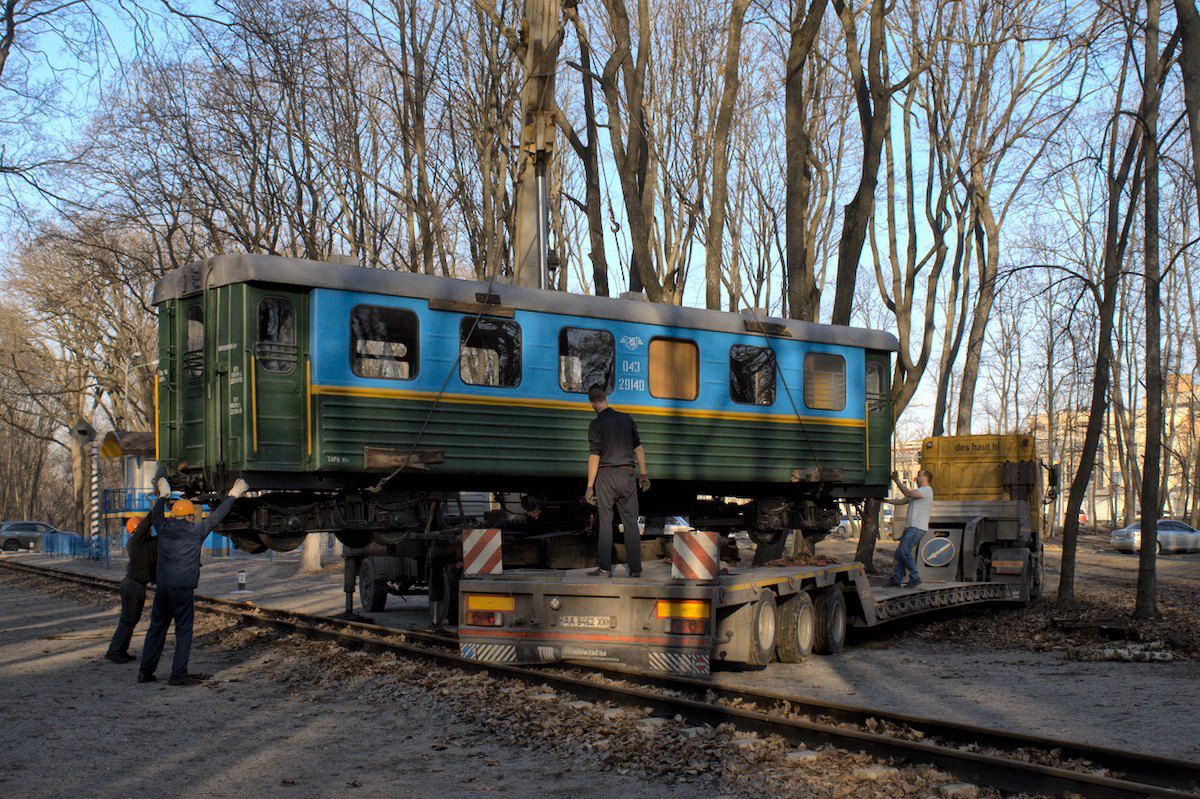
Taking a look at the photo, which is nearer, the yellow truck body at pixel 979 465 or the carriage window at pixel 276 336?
the carriage window at pixel 276 336

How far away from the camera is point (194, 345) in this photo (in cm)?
1312

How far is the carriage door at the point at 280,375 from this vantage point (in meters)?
12.1

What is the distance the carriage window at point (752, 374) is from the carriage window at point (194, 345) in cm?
604

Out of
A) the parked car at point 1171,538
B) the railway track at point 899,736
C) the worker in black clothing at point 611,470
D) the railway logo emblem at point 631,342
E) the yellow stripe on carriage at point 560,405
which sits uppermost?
the railway logo emblem at point 631,342

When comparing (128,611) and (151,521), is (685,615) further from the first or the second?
(128,611)

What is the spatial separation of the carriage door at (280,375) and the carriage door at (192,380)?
99 cm

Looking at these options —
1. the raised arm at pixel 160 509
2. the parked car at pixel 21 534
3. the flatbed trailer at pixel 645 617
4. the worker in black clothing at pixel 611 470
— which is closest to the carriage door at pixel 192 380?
the raised arm at pixel 160 509

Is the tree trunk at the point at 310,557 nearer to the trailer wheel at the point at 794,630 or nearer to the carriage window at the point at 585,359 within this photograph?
the carriage window at the point at 585,359

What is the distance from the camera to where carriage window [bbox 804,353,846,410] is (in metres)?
16.0

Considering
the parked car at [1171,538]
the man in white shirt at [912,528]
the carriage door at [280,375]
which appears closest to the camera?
the carriage door at [280,375]

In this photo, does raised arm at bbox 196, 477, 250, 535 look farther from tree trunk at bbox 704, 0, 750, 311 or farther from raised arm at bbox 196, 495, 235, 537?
tree trunk at bbox 704, 0, 750, 311

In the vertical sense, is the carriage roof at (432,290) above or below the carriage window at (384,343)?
above

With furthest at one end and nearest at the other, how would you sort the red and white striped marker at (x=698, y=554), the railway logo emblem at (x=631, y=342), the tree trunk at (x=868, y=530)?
1. the tree trunk at (x=868, y=530)
2. the railway logo emblem at (x=631, y=342)
3. the red and white striped marker at (x=698, y=554)

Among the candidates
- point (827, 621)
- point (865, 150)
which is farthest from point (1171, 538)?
point (827, 621)
